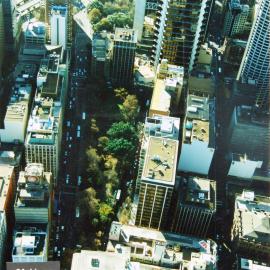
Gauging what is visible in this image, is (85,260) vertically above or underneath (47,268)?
underneath

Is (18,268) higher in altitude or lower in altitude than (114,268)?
Answer: higher

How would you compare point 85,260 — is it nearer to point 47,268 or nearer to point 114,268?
point 114,268

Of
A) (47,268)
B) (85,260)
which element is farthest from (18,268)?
(85,260)

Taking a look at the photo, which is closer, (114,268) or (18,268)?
(18,268)

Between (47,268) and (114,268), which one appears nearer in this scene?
(47,268)

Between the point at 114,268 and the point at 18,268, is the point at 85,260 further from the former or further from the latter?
the point at 18,268

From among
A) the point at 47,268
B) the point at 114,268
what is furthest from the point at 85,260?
the point at 47,268

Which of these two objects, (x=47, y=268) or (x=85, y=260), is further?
(x=85, y=260)
